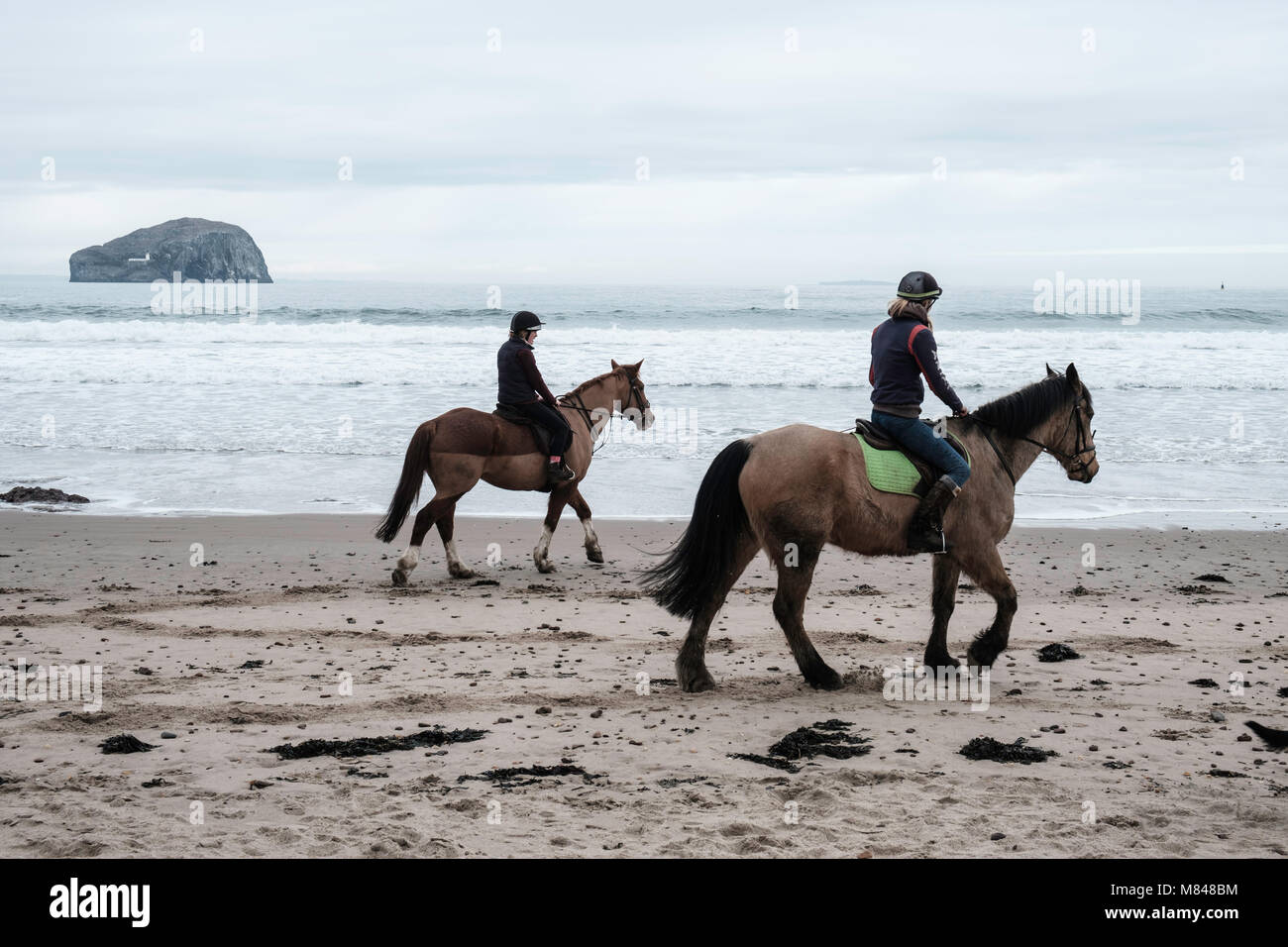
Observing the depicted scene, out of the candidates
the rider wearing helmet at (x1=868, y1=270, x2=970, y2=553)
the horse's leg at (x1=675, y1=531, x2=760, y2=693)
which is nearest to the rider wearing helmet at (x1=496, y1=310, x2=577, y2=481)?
the horse's leg at (x1=675, y1=531, x2=760, y2=693)

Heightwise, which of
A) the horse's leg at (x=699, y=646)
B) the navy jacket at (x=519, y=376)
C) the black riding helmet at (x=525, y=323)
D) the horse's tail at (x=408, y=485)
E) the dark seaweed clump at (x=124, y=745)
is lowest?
the dark seaweed clump at (x=124, y=745)

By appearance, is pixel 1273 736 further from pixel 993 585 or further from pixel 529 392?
pixel 529 392

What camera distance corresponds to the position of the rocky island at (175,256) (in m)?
106

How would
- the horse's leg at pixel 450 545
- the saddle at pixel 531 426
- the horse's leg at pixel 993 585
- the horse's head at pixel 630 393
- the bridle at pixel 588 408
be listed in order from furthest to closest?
1. the horse's head at pixel 630 393
2. the bridle at pixel 588 408
3. the saddle at pixel 531 426
4. the horse's leg at pixel 450 545
5. the horse's leg at pixel 993 585

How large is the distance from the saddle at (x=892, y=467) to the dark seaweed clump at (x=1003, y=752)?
170 centimetres

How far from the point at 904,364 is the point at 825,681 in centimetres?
203

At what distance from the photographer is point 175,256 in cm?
10688

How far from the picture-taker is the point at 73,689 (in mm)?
6832

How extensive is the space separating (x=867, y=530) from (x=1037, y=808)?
7.57ft

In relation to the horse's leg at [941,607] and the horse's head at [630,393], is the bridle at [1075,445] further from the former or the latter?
the horse's head at [630,393]

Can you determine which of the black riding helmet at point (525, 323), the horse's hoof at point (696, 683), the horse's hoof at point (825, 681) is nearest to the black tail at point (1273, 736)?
the horse's hoof at point (825, 681)

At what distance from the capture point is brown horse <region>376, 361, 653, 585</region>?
34.9 feet

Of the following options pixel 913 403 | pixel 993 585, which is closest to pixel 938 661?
pixel 993 585

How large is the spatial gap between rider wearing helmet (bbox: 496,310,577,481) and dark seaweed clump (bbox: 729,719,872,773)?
210 inches
